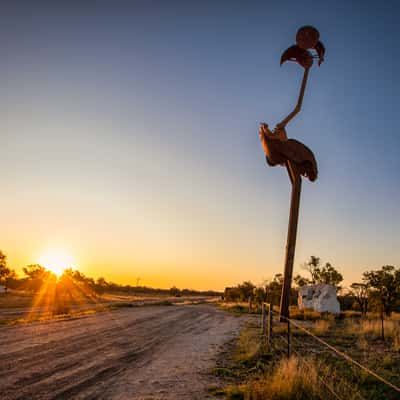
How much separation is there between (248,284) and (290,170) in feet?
193

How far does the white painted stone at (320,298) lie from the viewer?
121ft

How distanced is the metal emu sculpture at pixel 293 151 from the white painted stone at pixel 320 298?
92.6 ft

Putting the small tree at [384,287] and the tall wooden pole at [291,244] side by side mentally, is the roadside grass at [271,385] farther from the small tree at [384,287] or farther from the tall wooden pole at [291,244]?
the small tree at [384,287]

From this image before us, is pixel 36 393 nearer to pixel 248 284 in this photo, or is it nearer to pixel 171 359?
pixel 171 359

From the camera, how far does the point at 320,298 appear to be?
37.9 metres

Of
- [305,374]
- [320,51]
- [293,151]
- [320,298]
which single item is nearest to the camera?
[305,374]

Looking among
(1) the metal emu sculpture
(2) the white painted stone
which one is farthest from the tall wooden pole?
(2) the white painted stone

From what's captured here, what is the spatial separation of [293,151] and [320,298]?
100 feet

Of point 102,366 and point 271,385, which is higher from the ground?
point 271,385

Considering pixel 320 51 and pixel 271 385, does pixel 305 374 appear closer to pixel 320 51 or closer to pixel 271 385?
pixel 271 385

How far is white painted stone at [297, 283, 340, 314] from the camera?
36.8m

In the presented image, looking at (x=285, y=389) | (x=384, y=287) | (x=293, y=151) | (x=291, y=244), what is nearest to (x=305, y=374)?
(x=285, y=389)

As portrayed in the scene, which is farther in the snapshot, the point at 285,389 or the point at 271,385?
the point at 271,385

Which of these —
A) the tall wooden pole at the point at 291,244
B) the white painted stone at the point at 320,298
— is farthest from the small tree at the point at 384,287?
the tall wooden pole at the point at 291,244
